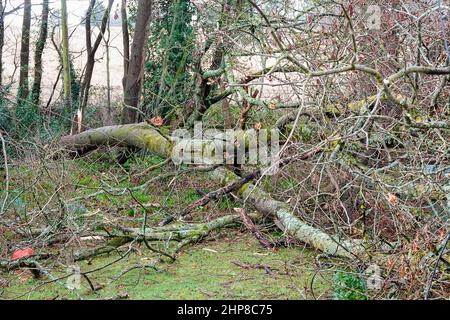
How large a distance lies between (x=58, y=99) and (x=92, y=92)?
1216 millimetres

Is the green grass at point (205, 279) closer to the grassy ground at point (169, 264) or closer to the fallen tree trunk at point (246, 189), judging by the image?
the grassy ground at point (169, 264)

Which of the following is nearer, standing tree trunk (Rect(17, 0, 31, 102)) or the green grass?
the green grass

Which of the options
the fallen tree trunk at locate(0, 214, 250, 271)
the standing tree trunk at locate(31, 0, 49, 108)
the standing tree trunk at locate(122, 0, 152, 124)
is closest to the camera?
the fallen tree trunk at locate(0, 214, 250, 271)

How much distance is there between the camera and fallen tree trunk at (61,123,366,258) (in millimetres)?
5383

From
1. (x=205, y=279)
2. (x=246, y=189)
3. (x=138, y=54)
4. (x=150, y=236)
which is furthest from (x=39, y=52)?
(x=205, y=279)

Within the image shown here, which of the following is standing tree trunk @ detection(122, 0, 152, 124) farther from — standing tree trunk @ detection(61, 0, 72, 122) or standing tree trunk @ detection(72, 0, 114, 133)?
standing tree trunk @ detection(61, 0, 72, 122)

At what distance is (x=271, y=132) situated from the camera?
24.5 feet

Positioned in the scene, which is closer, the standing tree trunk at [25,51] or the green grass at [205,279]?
the green grass at [205,279]

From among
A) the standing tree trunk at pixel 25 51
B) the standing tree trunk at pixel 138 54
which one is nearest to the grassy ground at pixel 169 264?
the standing tree trunk at pixel 138 54

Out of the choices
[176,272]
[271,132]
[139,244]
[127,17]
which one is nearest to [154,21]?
[127,17]

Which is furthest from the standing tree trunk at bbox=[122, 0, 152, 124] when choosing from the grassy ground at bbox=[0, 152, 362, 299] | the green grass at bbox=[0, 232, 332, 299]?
the green grass at bbox=[0, 232, 332, 299]

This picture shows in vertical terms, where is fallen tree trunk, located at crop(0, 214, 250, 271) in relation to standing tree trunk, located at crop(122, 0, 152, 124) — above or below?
below

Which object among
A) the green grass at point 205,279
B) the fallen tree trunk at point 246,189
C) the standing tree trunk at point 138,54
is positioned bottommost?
the green grass at point 205,279

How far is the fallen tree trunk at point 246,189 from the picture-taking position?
5383 mm
